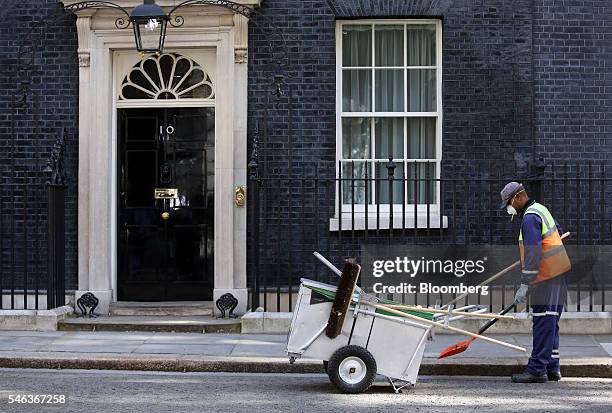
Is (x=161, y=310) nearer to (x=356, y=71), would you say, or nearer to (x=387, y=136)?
(x=387, y=136)

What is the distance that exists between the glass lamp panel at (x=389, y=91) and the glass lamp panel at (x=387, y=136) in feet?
0.50

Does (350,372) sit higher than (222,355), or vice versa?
(350,372)

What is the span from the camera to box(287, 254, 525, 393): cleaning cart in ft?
28.6

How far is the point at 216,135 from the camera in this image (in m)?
13.1

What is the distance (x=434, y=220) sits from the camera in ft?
42.7

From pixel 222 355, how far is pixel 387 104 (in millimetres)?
4418

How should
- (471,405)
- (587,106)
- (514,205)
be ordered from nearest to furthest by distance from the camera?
(471,405) < (514,205) < (587,106)

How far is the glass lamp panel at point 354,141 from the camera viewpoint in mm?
13336

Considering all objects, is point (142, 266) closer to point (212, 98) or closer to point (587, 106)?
point (212, 98)

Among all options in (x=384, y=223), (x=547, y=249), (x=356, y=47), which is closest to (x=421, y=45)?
(x=356, y=47)

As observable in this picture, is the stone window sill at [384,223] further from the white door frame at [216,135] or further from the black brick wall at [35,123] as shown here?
the black brick wall at [35,123]

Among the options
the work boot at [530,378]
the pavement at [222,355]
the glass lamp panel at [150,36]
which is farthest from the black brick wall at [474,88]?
the work boot at [530,378]

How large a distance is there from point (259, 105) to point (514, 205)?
14.6 ft

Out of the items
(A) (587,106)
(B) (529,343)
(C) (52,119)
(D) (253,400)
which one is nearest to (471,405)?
(D) (253,400)
